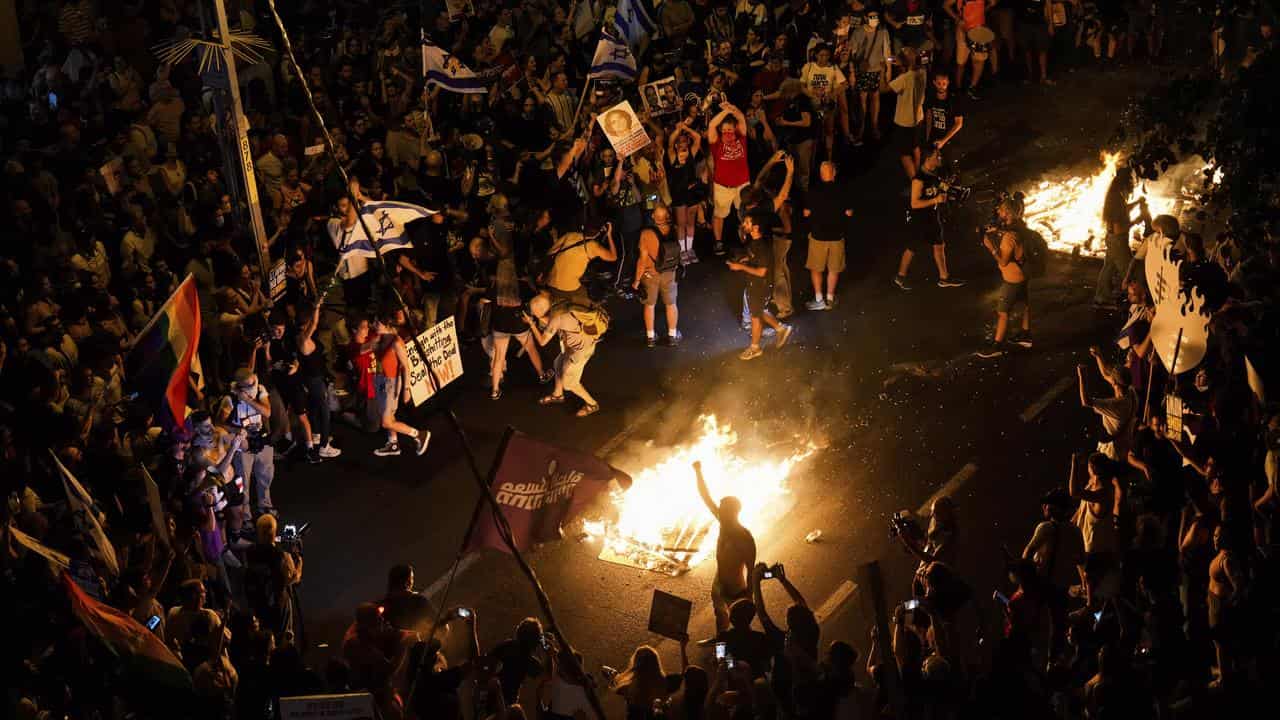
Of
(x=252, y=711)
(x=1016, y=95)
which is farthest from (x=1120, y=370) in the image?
(x=1016, y=95)

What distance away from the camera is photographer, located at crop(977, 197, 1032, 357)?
15312 mm

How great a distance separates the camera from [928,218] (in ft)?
56.5

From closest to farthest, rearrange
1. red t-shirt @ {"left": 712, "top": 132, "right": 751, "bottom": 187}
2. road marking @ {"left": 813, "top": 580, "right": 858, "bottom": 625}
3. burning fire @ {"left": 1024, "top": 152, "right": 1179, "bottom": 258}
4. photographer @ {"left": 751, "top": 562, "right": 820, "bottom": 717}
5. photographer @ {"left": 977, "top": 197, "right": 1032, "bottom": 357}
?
photographer @ {"left": 751, "top": 562, "right": 820, "bottom": 717}
road marking @ {"left": 813, "top": 580, "right": 858, "bottom": 625}
photographer @ {"left": 977, "top": 197, "right": 1032, "bottom": 357}
red t-shirt @ {"left": 712, "top": 132, "right": 751, "bottom": 187}
burning fire @ {"left": 1024, "top": 152, "right": 1179, "bottom": 258}

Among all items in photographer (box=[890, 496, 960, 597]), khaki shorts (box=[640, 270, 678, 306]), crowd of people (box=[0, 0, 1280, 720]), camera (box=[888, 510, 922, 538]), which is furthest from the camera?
khaki shorts (box=[640, 270, 678, 306])

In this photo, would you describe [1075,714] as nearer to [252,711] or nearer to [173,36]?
[252,711]

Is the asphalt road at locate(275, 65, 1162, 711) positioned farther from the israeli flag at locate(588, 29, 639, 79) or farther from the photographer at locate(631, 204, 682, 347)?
the israeli flag at locate(588, 29, 639, 79)

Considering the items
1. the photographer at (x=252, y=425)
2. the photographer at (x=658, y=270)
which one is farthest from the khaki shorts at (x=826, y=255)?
the photographer at (x=252, y=425)

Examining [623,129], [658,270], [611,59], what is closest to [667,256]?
[658,270]

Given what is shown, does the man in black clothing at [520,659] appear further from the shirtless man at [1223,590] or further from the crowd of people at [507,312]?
the shirtless man at [1223,590]

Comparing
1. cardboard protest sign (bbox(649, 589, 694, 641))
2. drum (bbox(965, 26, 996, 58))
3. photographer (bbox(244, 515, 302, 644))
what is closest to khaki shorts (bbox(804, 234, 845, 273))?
drum (bbox(965, 26, 996, 58))

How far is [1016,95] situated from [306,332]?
46.8 ft

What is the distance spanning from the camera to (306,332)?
46.3 ft

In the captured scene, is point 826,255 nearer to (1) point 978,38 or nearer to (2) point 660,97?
(2) point 660,97

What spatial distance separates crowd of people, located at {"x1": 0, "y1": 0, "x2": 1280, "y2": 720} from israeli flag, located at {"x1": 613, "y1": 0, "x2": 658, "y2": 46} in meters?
0.98
